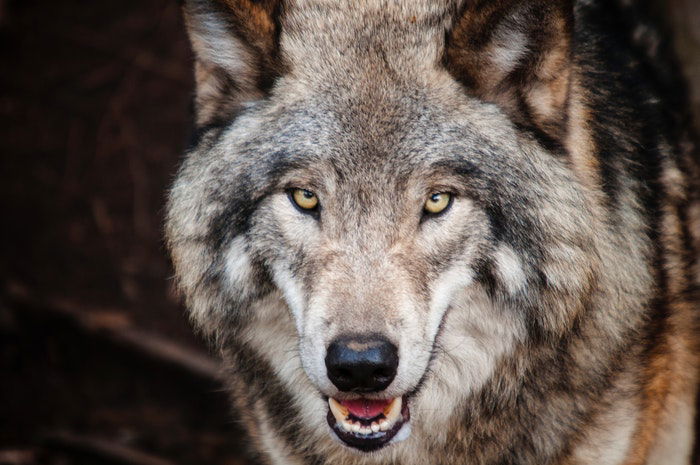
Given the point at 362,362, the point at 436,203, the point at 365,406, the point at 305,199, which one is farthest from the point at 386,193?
the point at 365,406

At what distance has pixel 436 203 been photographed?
279cm

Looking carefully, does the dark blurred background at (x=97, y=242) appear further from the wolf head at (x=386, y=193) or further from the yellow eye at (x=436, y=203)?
the yellow eye at (x=436, y=203)

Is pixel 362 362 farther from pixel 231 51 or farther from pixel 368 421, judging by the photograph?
pixel 231 51

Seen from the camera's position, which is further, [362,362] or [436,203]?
[436,203]

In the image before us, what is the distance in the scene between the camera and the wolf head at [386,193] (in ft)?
8.89

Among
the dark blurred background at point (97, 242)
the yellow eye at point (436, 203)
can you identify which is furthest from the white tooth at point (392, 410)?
the dark blurred background at point (97, 242)

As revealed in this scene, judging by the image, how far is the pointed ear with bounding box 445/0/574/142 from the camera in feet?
9.09

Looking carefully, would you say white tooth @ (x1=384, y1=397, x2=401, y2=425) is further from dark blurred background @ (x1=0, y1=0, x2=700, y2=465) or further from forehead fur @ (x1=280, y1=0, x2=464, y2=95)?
dark blurred background @ (x1=0, y1=0, x2=700, y2=465)

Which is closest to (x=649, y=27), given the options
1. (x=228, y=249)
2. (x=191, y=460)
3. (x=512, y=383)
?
(x=512, y=383)

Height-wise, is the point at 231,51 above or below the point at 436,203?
above

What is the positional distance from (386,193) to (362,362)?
57 centimetres

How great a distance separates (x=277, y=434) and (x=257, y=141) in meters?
1.28

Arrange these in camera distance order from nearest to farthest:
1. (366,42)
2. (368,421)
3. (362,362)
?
(362,362), (368,421), (366,42)

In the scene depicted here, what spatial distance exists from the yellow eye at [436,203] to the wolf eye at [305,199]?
1.21ft
